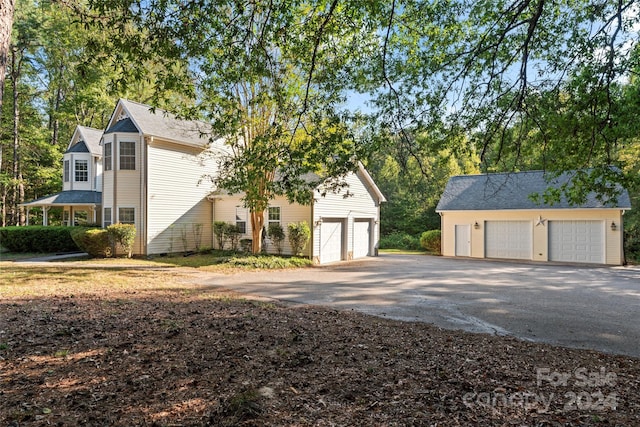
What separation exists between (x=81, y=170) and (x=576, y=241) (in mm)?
26959

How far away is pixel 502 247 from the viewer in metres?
19.4

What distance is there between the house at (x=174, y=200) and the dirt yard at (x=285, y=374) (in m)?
10.5

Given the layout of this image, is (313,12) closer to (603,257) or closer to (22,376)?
(22,376)

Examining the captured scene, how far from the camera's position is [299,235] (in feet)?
52.6

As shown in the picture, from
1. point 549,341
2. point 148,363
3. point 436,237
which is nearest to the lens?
point 148,363

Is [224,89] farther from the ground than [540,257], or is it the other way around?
[224,89]

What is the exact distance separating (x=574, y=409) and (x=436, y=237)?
19.7 metres

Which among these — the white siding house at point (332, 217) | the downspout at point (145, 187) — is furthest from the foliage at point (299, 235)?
the downspout at point (145, 187)

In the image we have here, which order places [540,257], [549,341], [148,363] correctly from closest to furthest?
1. [148,363]
2. [549,341]
3. [540,257]

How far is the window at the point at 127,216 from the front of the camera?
55.5ft

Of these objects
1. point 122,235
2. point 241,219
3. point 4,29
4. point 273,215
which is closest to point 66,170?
point 122,235

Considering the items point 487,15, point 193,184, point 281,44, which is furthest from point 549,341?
point 193,184

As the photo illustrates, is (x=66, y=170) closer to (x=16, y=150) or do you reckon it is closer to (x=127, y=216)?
(x=16, y=150)

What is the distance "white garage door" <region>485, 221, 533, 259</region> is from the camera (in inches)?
736
